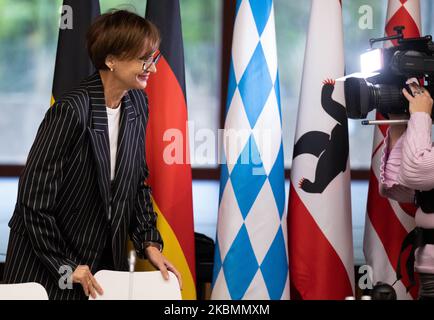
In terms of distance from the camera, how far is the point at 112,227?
2262 millimetres

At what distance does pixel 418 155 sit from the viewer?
7.82 feet

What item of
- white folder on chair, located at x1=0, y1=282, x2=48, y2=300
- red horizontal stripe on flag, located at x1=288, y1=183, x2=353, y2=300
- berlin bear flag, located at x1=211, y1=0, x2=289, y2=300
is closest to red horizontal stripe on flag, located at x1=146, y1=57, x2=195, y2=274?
berlin bear flag, located at x1=211, y1=0, x2=289, y2=300

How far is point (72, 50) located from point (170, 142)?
1.70 feet

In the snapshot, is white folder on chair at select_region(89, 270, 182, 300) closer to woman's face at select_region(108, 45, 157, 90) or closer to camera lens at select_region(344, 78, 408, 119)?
woman's face at select_region(108, 45, 157, 90)

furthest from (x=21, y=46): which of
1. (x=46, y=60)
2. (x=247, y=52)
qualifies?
(x=247, y=52)

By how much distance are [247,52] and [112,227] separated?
1083 mm

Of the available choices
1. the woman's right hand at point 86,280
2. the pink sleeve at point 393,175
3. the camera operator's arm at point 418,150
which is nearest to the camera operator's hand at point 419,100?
the camera operator's arm at point 418,150

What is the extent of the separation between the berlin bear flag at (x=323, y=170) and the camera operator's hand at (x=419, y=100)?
0.61 meters

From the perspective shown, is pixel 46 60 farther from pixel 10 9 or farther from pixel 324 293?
pixel 324 293

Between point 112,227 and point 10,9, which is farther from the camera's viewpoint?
point 10,9

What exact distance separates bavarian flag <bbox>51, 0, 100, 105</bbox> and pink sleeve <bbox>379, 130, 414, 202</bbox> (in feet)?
3.81

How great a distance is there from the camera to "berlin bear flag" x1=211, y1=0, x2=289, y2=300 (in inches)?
119

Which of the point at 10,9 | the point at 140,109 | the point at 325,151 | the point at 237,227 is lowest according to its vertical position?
the point at 237,227

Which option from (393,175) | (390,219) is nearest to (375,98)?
(393,175)
